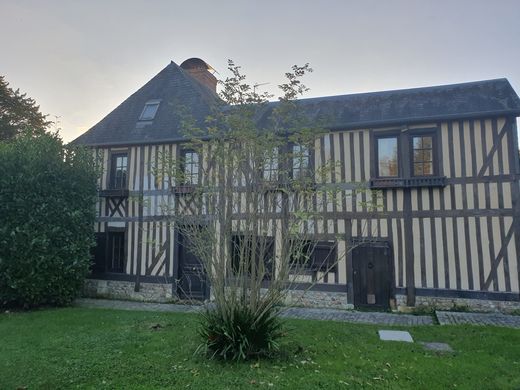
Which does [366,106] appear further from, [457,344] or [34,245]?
[34,245]

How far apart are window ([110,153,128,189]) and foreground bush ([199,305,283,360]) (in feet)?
23.8

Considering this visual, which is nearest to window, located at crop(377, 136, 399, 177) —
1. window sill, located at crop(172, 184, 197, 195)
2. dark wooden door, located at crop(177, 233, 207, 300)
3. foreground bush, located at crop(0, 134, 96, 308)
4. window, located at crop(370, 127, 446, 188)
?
window, located at crop(370, 127, 446, 188)

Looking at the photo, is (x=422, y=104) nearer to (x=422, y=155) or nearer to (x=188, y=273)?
(x=422, y=155)

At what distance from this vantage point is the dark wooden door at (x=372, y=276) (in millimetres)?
8484

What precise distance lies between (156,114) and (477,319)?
989cm

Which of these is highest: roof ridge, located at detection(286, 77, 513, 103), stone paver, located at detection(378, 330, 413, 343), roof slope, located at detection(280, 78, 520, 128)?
roof ridge, located at detection(286, 77, 513, 103)

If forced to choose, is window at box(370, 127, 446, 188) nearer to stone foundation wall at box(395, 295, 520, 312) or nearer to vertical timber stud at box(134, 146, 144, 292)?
stone foundation wall at box(395, 295, 520, 312)

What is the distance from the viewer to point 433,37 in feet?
27.3

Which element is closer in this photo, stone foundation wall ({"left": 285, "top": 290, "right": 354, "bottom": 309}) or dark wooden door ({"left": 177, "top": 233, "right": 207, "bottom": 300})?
stone foundation wall ({"left": 285, "top": 290, "right": 354, "bottom": 309})

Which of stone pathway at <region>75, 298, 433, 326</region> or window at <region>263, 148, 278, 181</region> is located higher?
window at <region>263, 148, 278, 181</region>

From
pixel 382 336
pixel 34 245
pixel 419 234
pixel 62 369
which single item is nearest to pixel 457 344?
pixel 382 336

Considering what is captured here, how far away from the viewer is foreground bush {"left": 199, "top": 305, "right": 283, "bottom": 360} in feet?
14.8

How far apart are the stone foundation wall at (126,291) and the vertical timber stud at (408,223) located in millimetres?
6093

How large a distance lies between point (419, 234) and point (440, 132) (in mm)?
2388
